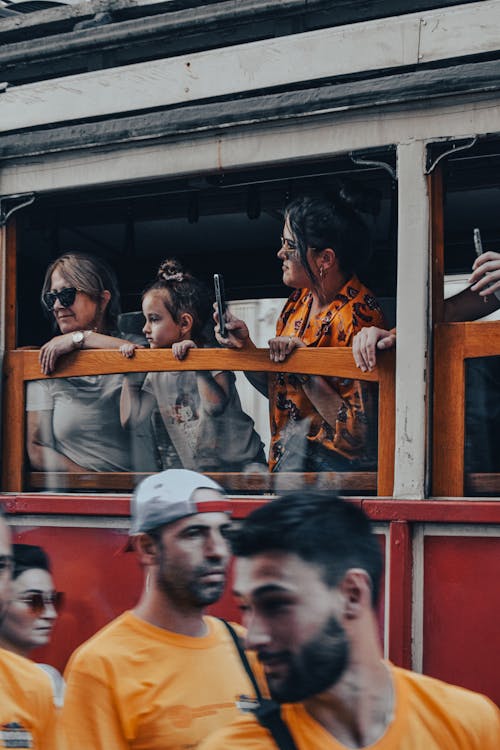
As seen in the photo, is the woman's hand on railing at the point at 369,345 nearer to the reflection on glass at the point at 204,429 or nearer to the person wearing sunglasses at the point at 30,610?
the reflection on glass at the point at 204,429

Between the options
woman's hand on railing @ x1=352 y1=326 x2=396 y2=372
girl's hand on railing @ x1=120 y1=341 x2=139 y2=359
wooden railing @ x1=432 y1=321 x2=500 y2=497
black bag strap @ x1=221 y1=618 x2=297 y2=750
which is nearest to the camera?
black bag strap @ x1=221 y1=618 x2=297 y2=750

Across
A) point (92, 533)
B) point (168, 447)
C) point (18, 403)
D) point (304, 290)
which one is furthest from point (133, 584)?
point (304, 290)

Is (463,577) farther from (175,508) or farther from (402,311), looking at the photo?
(175,508)

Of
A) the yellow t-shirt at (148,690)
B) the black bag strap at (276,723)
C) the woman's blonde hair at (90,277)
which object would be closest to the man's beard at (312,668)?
the black bag strap at (276,723)

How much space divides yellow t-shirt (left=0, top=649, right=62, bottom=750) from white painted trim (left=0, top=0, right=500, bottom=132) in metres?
2.22

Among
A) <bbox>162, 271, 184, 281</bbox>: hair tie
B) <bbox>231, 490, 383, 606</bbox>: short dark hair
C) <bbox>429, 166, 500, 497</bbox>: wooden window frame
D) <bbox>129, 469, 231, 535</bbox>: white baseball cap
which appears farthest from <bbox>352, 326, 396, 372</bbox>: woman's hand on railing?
<bbox>231, 490, 383, 606</bbox>: short dark hair

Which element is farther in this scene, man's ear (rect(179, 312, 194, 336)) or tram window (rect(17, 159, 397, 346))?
tram window (rect(17, 159, 397, 346))

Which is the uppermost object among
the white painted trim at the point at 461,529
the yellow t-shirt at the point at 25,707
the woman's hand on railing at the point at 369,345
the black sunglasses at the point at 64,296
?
the black sunglasses at the point at 64,296

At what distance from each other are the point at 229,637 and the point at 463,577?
1.03m

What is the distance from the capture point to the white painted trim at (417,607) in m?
3.59

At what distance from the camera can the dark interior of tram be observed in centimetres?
436

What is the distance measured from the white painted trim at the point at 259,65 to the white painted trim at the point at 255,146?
0.50 ft

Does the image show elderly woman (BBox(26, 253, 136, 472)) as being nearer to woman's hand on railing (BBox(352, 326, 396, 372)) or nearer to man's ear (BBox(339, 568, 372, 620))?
woman's hand on railing (BBox(352, 326, 396, 372))

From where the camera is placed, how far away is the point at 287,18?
4211 mm
